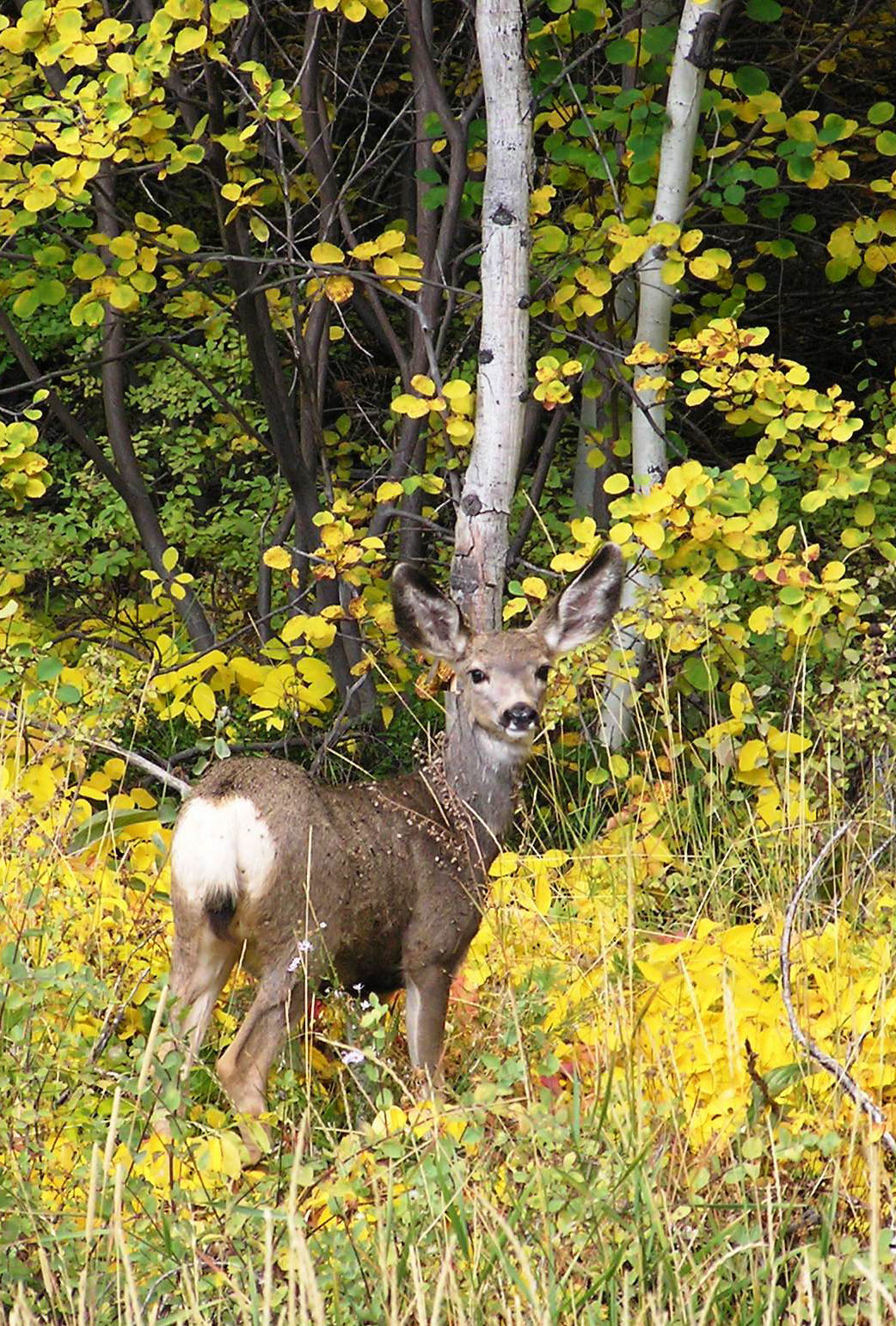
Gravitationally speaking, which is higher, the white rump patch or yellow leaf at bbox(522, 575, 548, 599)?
the white rump patch

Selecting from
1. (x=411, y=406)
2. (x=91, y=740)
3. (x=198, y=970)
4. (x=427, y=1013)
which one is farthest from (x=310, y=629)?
(x=198, y=970)

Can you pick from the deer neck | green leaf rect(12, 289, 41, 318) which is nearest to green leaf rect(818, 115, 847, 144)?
the deer neck

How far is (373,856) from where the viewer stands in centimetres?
427

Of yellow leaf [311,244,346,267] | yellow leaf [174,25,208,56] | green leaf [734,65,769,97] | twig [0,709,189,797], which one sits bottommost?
twig [0,709,189,797]

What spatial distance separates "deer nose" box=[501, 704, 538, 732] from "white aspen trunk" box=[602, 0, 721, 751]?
37.1 inches

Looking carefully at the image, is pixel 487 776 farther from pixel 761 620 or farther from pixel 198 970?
pixel 761 620

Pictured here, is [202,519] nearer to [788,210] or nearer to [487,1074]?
[788,210]

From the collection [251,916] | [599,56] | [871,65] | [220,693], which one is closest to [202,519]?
[220,693]

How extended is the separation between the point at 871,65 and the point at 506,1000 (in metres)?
5.65

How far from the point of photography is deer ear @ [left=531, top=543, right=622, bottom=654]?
16.1ft

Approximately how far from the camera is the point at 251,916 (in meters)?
3.96

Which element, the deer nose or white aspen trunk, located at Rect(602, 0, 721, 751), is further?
white aspen trunk, located at Rect(602, 0, 721, 751)

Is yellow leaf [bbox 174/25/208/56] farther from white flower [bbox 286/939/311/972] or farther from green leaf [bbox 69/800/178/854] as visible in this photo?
white flower [bbox 286/939/311/972]

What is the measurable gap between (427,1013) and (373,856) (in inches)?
14.6
